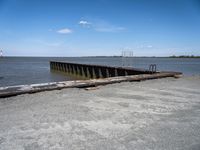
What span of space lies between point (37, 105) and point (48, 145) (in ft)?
7.43

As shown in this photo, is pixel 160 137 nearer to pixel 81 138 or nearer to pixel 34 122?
pixel 81 138

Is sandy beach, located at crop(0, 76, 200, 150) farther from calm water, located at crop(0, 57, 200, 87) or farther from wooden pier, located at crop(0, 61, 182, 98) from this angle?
calm water, located at crop(0, 57, 200, 87)

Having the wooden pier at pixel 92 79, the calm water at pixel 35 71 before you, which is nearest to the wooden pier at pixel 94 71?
the wooden pier at pixel 92 79

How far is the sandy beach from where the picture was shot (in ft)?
10.1

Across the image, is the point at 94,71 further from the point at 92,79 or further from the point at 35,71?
the point at 35,71

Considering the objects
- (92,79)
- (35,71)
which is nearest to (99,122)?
(92,79)

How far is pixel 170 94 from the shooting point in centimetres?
654

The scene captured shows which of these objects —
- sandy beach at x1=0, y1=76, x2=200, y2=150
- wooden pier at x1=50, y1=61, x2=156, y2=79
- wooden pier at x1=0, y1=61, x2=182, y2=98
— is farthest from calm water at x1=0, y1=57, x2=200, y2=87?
sandy beach at x1=0, y1=76, x2=200, y2=150

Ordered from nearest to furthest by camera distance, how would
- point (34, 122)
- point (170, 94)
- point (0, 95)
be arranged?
point (34, 122) < point (0, 95) < point (170, 94)

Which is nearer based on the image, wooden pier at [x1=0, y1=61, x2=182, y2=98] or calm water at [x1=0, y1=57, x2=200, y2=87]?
wooden pier at [x1=0, y1=61, x2=182, y2=98]

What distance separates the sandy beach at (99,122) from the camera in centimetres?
307

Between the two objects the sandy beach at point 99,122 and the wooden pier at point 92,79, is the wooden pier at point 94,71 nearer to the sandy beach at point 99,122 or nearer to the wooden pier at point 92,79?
the wooden pier at point 92,79

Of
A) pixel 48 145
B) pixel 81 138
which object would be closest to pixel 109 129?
pixel 81 138

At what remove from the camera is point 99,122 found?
3934mm
